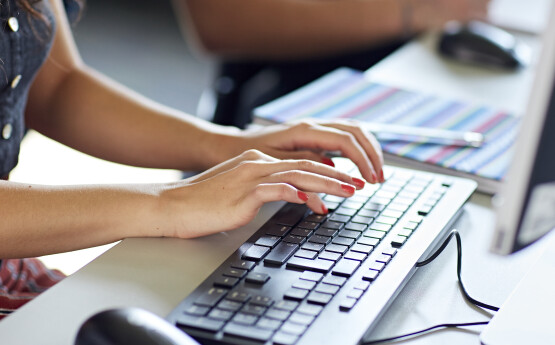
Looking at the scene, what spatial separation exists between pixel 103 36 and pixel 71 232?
280cm

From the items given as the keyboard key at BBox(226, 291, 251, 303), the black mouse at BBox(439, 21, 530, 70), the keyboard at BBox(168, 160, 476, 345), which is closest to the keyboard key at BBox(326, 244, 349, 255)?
the keyboard at BBox(168, 160, 476, 345)

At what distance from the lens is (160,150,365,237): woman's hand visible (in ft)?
2.21

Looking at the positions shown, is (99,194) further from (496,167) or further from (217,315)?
(496,167)

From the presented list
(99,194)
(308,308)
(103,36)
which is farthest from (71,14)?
(103,36)

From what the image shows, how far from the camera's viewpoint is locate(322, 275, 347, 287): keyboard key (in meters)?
0.60

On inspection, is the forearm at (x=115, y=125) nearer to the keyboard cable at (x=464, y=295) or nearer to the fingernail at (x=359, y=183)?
the fingernail at (x=359, y=183)

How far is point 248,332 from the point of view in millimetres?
526

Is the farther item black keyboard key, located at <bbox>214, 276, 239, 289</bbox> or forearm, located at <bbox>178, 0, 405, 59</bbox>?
forearm, located at <bbox>178, 0, 405, 59</bbox>

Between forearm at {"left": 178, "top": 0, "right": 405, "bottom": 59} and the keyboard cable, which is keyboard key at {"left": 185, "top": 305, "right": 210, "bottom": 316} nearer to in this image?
the keyboard cable

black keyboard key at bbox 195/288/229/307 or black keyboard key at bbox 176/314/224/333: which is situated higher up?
black keyboard key at bbox 176/314/224/333

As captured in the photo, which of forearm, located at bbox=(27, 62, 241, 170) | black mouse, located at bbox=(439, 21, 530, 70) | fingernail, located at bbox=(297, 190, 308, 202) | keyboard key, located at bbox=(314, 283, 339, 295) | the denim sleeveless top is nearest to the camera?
keyboard key, located at bbox=(314, 283, 339, 295)

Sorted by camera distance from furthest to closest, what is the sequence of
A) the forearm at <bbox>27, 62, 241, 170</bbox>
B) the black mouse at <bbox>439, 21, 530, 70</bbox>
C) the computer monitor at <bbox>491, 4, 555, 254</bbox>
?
1. the black mouse at <bbox>439, 21, 530, 70</bbox>
2. the forearm at <bbox>27, 62, 241, 170</bbox>
3. the computer monitor at <bbox>491, 4, 555, 254</bbox>

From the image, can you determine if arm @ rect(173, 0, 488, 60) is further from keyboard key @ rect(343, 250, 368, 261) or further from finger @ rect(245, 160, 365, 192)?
keyboard key @ rect(343, 250, 368, 261)

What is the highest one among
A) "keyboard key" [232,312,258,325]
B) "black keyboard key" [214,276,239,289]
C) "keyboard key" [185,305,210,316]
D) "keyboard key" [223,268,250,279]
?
"keyboard key" [232,312,258,325]
